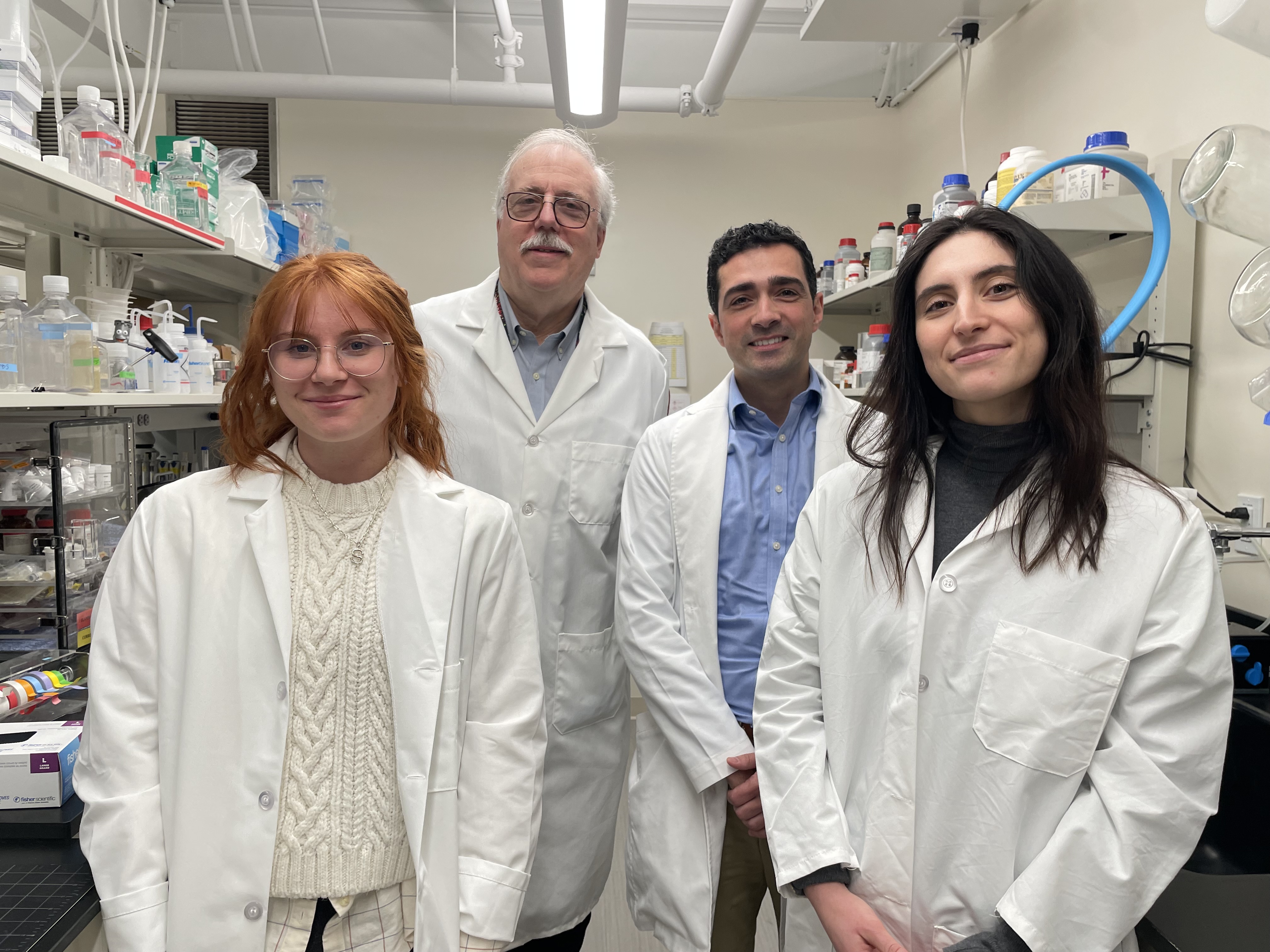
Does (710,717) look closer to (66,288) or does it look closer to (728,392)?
(728,392)

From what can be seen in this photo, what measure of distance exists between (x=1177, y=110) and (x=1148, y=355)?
67cm

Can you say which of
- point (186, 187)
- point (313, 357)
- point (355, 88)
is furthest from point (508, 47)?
point (313, 357)

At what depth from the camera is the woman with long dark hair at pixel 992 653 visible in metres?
0.96

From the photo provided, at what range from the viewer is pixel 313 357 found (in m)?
1.11

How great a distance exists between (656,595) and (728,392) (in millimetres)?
446

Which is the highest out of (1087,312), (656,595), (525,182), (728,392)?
(525,182)

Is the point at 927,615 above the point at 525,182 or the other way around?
the other way around

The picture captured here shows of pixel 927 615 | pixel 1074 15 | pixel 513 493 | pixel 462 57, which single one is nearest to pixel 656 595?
pixel 513 493

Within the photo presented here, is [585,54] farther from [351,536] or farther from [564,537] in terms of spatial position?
[351,536]

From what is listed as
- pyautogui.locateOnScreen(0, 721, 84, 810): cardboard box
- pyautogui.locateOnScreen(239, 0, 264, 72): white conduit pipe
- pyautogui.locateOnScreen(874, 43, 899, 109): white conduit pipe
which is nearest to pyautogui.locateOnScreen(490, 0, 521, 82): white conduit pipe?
pyautogui.locateOnScreen(239, 0, 264, 72): white conduit pipe

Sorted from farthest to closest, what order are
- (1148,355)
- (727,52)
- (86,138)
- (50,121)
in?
(50,121) → (727,52) → (1148,355) → (86,138)

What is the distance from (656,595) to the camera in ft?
4.91

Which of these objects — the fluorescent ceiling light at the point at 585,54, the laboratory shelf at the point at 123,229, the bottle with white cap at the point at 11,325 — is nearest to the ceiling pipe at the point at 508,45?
the fluorescent ceiling light at the point at 585,54

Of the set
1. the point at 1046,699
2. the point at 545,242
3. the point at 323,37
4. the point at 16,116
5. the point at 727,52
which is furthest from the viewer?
the point at 323,37
